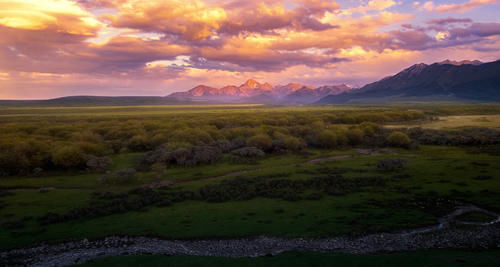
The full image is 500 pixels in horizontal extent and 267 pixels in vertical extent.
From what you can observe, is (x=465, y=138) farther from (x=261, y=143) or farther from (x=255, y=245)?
(x=255, y=245)

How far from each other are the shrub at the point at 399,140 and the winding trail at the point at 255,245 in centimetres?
5002

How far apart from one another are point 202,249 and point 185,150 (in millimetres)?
34930

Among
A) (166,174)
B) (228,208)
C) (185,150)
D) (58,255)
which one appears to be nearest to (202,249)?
(228,208)

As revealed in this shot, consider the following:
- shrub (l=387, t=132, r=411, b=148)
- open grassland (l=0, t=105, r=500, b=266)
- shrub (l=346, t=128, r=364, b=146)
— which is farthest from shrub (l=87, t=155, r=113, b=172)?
shrub (l=387, t=132, r=411, b=148)

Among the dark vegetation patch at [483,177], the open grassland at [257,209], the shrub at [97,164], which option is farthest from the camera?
the shrub at [97,164]

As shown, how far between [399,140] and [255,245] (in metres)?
61.3

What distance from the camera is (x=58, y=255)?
23.3 m

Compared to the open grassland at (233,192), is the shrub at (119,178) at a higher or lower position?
higher

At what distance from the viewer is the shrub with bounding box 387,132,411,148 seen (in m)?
73.1

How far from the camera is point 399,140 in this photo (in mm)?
73438

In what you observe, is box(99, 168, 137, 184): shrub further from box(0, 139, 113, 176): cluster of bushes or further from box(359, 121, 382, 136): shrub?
box(359, 121, 382, 136): shrub

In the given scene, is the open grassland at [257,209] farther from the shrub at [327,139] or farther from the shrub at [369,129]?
the shrub at [369,129]

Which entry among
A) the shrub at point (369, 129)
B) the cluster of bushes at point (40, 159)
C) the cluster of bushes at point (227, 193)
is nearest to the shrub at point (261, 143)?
the cluster of bushes at point (227, 193)

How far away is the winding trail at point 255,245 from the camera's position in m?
22.4
